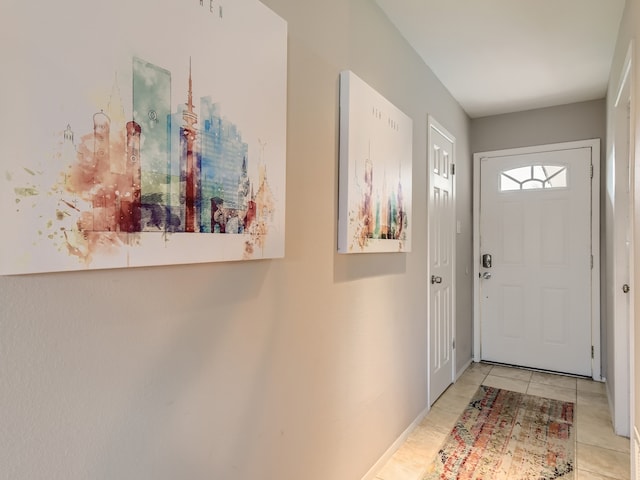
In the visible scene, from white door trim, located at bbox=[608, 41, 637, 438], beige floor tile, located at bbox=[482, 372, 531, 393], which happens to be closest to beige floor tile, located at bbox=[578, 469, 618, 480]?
white door trim, located at bbox=[608, 41, 637, 438]

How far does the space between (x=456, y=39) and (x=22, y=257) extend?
103 inches

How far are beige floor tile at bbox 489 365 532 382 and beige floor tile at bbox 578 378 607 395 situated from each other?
15.5 inches

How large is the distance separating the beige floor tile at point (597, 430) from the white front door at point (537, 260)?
0.85 meters

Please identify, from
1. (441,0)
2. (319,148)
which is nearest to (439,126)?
(441,0)

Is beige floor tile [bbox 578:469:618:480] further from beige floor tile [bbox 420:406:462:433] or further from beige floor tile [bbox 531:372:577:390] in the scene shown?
beige floor tile [bbox 531:372:577:390]

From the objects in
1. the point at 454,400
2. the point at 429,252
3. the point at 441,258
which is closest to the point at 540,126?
the point at 441,258

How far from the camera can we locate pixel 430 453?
2309 mm

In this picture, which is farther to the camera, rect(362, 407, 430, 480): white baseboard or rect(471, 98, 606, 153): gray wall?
rect(471, 98, 606, 153): gray wall

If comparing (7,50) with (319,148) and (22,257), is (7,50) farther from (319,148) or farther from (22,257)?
(319,148)

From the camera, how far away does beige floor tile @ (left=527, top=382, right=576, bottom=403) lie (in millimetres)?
3092

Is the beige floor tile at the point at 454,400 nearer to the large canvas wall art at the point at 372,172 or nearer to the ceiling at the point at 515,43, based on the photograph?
the large canvas wall art at the point at 372,172

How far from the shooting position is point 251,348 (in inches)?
51.1

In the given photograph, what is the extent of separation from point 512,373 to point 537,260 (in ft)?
3.57

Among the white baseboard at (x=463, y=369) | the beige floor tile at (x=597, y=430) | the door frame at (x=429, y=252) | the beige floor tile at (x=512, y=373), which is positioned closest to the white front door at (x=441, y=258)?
the door frame at (x=429, y=252)
